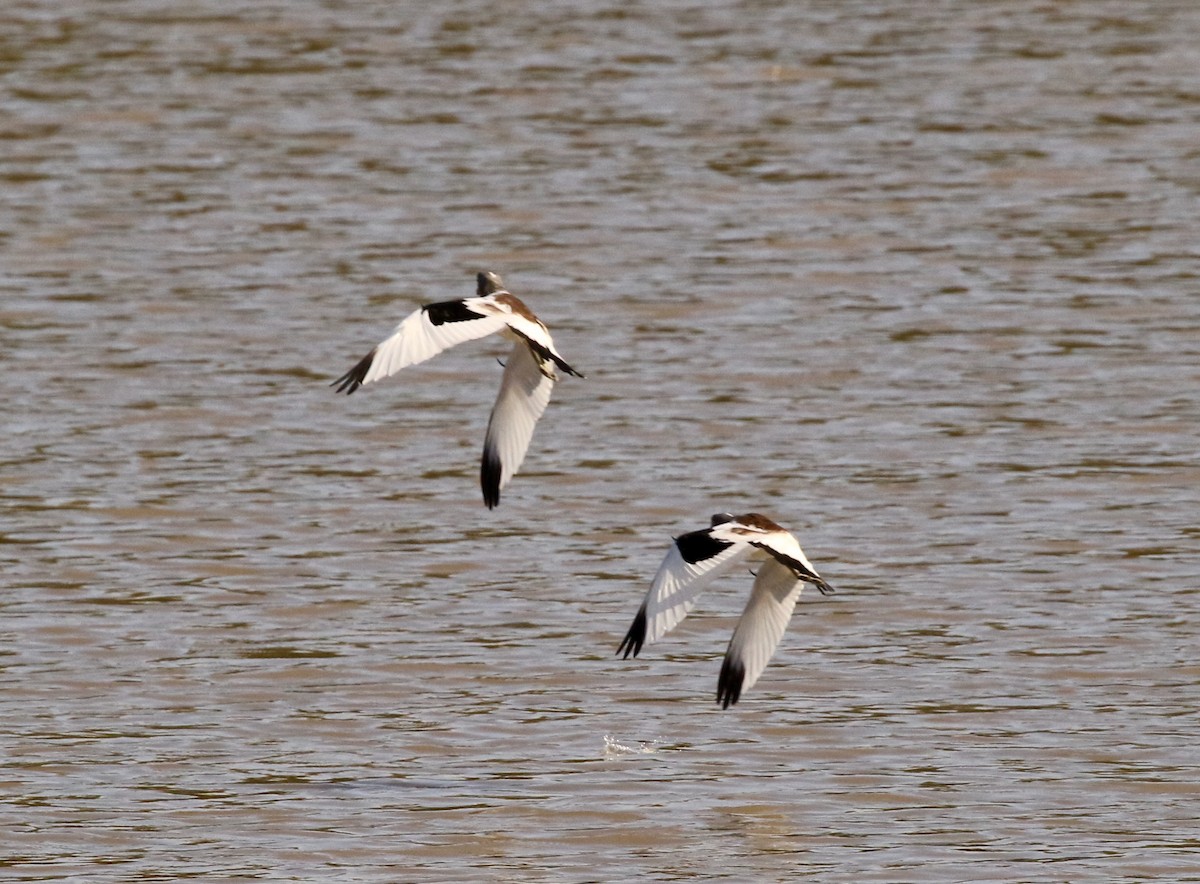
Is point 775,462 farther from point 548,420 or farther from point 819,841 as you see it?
point 819,841

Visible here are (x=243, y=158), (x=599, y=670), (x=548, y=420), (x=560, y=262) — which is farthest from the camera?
(x=243, y=158)

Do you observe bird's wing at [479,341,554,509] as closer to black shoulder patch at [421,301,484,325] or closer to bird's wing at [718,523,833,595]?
black shoulder patch at [421,301,484,325]

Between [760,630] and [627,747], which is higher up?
[760,630]

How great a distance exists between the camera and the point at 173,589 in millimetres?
9781

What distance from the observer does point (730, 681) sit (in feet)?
24.8

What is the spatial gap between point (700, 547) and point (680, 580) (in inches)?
4.4

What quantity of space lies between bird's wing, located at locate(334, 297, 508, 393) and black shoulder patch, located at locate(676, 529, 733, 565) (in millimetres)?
805

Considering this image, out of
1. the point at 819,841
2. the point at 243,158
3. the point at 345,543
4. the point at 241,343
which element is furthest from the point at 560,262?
the point at 819,841

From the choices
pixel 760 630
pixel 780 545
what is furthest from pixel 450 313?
pixel 760 630

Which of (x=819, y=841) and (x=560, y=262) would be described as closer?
(x=819, y=841)

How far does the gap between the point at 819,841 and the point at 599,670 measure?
1753 millimetres

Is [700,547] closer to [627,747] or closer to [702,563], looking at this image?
[702,563]

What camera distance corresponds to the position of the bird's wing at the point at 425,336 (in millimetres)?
7220

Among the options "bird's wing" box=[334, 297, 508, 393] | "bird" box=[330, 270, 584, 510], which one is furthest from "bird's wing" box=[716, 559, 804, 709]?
"bird's wing" box=[334, 297, 508, 393]
